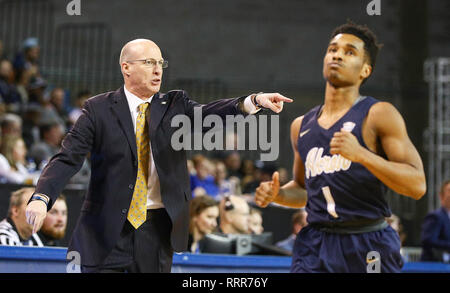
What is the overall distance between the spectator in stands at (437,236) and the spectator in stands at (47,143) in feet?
14.9

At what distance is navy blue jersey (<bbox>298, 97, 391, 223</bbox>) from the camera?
367 centimetres

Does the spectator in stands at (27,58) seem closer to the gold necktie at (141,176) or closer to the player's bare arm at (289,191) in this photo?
the player's bare arm at (289,191)

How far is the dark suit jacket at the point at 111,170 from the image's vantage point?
10.4 feet

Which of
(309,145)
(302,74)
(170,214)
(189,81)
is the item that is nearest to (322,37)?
(302,74)

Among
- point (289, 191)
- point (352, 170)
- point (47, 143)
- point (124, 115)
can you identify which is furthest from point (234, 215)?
point (124, 115)

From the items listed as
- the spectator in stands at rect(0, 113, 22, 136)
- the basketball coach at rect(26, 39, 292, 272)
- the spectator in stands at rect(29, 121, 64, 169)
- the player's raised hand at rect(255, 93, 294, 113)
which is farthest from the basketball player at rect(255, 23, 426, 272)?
the spectator in stands at rect(29, 121, 64, 169)

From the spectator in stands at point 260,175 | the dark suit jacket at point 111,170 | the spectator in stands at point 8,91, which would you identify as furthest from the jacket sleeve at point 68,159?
the spectator in stands at point 8,91

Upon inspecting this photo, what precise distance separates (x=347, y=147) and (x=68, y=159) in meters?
1.31

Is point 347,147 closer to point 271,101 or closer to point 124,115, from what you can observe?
point 271,101

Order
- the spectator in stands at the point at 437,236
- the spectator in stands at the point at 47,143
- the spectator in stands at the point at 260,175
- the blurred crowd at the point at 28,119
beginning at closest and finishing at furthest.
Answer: the blurred crowd at the point at 28,119
the spectator in stands at the point at 437,236
the spectator in stands at the point at 47,143
the spectator in stands at the point at 260,175

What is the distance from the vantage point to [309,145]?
3.92m

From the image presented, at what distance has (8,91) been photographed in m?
10.3
